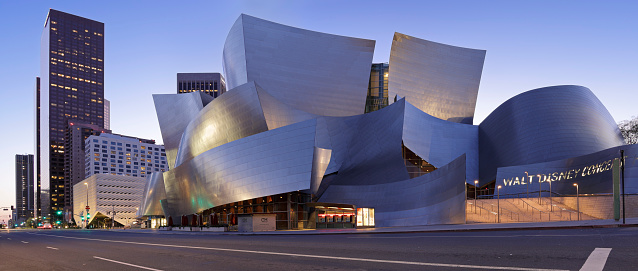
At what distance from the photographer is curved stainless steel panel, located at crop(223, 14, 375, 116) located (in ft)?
175

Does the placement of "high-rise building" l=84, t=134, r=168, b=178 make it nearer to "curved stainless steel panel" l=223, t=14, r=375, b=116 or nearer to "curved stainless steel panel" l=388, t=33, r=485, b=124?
"curved stainless steel panel" l=223, t=14, r=375, b=116

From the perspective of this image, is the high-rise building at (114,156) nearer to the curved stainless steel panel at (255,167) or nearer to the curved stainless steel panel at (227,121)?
the curved stainless steel panel at (227,121)

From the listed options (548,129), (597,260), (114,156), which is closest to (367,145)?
(548,129)

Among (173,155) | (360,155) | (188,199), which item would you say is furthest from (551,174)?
(173,155)

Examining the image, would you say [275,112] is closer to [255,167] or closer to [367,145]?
[255,167]

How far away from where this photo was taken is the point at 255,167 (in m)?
41.0

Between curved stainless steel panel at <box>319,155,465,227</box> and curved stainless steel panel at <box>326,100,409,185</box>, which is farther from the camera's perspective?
curved stainless steel panel at <box>326,100,409,185</box>

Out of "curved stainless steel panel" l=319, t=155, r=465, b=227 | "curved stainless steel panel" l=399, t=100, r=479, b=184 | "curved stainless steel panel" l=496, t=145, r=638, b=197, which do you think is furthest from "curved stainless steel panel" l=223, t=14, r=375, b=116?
"curved stainless steel panel" l=496, t=145, r=638, b=197

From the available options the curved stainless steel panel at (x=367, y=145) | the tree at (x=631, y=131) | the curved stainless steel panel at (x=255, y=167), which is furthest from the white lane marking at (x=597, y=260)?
the tree at (x=631, y=131)

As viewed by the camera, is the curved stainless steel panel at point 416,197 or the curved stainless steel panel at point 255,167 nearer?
the curved stainless steel panel at point 416,197

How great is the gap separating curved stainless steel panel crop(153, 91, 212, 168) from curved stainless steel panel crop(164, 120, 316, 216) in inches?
434

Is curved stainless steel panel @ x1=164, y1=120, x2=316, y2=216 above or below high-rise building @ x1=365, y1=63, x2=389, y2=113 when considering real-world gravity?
below

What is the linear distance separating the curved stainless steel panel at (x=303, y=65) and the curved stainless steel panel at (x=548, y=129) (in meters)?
16.2

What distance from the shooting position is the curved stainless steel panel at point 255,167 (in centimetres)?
3827
